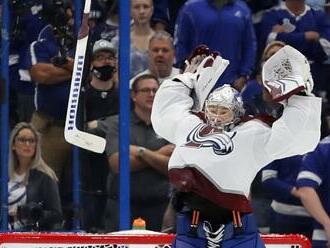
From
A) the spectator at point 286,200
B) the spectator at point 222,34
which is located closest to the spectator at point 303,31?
the spectator at point 222,34

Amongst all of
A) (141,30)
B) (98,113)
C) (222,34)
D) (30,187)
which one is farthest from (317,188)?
(30,187)

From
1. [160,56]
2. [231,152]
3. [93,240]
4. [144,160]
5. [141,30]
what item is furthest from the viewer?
[141,30]

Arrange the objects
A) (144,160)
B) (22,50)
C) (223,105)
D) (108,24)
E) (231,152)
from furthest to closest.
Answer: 1. (144,160)
2. (22,50)
3. (108,24)
4. (223,105)
5. (231,152)

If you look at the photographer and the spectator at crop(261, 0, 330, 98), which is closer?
the photographer

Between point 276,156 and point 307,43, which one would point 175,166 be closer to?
point 276,156

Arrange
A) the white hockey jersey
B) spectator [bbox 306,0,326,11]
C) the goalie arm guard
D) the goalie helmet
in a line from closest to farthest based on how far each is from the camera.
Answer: the white hockey jersey → the goalie helmet → the goalie arm guard → spectator [bbox 306,0,326,11]

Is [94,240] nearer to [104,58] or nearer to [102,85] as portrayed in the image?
[102,85]

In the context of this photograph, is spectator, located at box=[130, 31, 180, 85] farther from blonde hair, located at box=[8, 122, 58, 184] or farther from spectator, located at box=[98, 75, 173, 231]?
blonde hair, located at box=[8, 122, 58, 184]

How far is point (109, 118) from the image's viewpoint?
8438 millimetres

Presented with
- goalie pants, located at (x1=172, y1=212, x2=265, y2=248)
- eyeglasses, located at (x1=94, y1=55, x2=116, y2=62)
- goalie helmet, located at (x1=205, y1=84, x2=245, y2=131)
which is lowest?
goalie pants, located at (x1=172, y1=212, x2=265, y2=248)

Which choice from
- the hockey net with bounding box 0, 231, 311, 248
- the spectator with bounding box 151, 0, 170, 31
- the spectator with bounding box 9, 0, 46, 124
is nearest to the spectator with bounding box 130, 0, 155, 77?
the spectator with bounding box 151, 0, 170, 31

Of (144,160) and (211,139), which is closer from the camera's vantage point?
(211,139)

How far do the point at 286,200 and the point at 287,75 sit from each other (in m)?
1.81

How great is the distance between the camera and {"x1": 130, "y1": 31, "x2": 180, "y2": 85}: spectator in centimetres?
897
